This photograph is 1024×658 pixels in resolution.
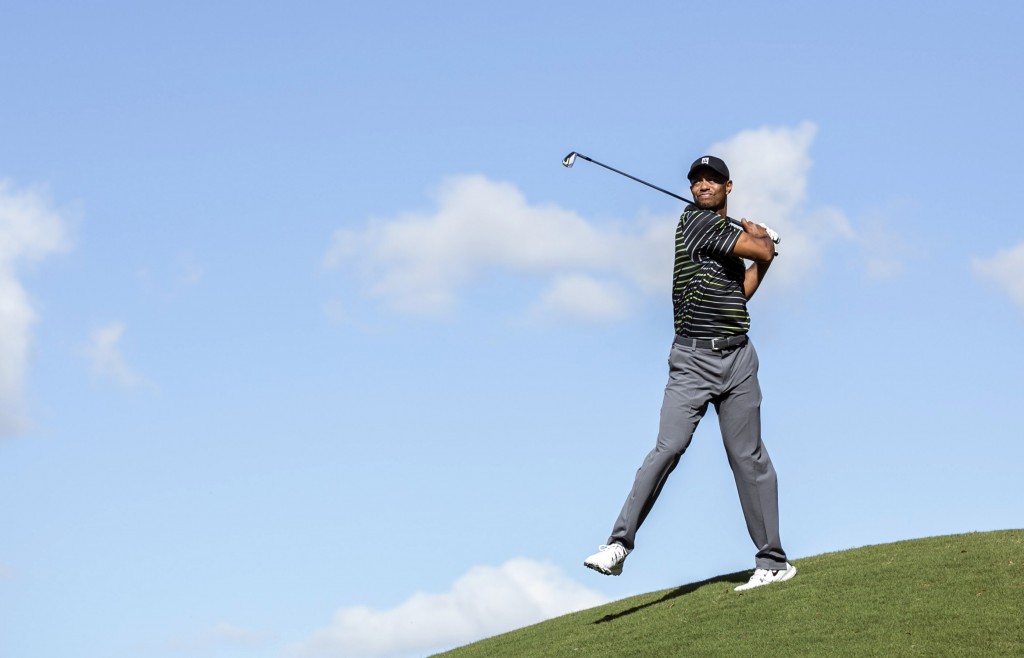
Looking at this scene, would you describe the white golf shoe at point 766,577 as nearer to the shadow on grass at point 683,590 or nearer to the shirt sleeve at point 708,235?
the shadow on grass at point 683,590

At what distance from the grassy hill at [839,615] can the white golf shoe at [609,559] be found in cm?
44

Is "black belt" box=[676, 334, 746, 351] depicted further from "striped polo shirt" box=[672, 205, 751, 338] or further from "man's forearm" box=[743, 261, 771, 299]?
"man's forearm" box=[743, 261, 771, 299]

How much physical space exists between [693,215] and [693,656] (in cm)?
293

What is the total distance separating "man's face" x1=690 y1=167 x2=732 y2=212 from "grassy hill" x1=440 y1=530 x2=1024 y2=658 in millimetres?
2646

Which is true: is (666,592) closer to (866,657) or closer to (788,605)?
(788,605)

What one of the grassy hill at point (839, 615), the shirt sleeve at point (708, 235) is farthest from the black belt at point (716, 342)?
the grassy hill at point (839, 615)

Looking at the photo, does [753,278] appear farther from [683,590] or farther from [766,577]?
[683,590]

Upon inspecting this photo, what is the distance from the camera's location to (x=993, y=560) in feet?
31.0

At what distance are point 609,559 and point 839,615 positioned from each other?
1.50 metres

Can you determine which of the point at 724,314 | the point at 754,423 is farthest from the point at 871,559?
the point at 724,314

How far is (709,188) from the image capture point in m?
9.44

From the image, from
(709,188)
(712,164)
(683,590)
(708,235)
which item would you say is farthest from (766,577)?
(712,164)

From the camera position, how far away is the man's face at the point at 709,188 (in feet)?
30.9

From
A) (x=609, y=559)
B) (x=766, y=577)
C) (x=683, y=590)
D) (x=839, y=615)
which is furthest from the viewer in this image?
(x=683, y=590)
